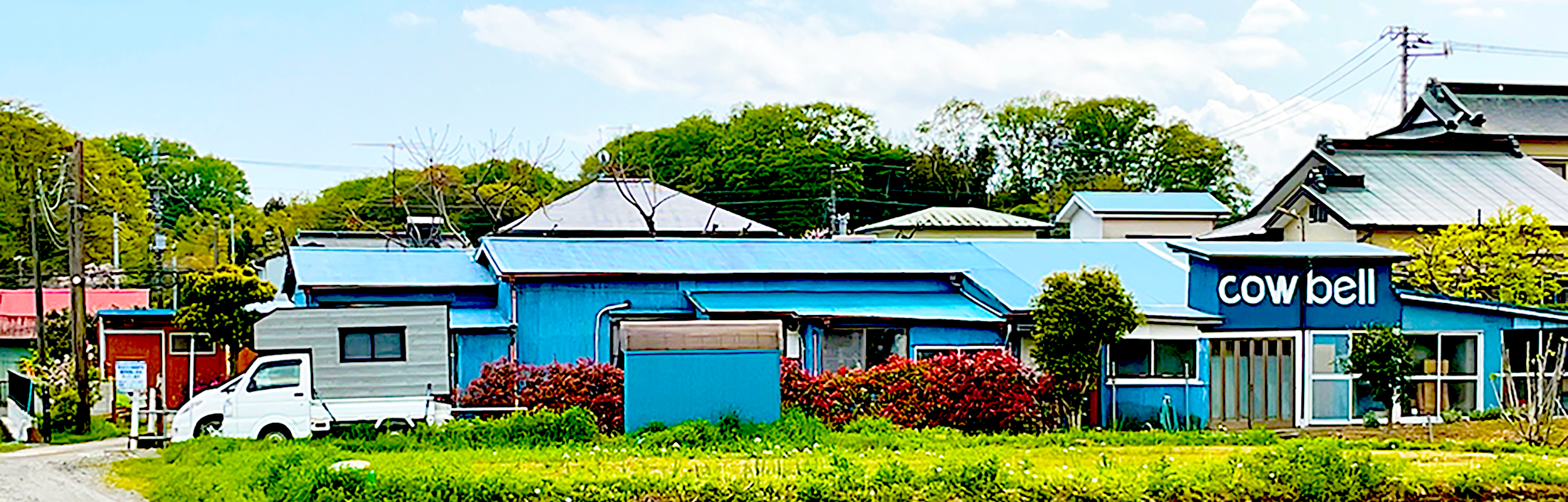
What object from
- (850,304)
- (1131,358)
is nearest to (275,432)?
(850,304)

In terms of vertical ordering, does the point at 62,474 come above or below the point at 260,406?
below

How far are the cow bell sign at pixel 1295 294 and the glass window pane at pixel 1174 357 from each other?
0.62 meters

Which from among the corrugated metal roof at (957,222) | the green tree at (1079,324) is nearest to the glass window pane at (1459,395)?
the green tree at (1079,324)

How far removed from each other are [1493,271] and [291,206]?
192 ft

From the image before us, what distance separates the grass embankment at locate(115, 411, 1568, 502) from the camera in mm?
12188

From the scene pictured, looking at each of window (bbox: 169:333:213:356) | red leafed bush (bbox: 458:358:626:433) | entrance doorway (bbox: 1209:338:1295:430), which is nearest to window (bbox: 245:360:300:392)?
red leafed bush (bbox: 458:358:626:433)

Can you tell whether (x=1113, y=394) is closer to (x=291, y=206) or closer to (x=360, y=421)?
(x=360, y=421)

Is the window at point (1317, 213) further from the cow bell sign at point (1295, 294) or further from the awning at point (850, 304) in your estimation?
the awning at point (850, 304)

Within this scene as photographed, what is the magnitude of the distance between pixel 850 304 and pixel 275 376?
9072 mm

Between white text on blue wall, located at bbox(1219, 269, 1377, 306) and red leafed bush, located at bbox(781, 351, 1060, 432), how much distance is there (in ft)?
12.3

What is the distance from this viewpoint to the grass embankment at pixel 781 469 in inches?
480

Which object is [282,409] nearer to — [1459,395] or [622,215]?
[1459,395]

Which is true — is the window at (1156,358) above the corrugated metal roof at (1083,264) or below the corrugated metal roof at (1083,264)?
below

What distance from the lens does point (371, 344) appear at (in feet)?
66.1
